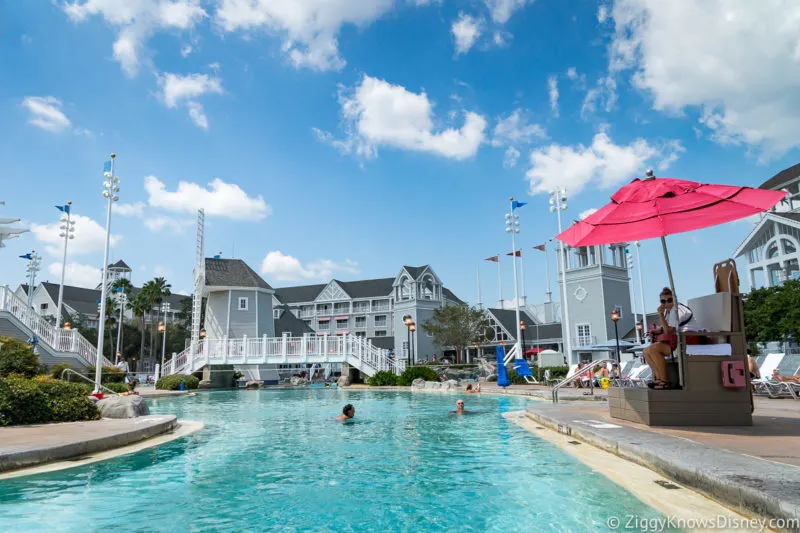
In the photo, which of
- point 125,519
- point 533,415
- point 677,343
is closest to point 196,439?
point 125,519

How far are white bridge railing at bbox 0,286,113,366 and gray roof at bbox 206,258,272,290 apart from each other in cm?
1203

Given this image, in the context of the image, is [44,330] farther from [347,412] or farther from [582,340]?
[582,340]

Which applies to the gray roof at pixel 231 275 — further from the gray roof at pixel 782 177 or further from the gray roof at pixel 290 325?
the gray roof at pixel 782 177

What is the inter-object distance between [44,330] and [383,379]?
58.9 feet

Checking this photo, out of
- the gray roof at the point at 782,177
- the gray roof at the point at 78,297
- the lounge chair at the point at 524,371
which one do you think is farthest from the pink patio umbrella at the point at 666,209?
the gray roof at the point at 78,297

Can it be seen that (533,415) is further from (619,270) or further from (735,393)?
(619,270)

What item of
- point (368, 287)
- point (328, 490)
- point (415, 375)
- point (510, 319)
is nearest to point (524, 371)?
point (415, 375)

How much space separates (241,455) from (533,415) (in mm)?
6334

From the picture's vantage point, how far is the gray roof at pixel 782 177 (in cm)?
3997

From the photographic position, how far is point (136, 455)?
25.9ft

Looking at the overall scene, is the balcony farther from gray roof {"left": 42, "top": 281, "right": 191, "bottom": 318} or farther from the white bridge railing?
gray roof {"left": 42, "top": 281, "right": 191, "bottom": 318}

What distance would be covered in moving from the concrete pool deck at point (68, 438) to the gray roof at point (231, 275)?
30267 millimetres

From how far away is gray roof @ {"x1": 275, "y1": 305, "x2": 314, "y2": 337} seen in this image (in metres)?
61.3
